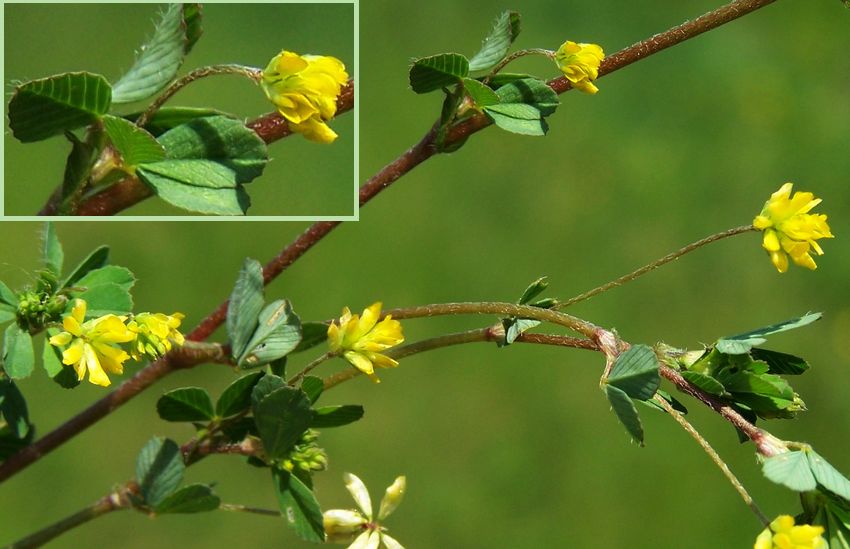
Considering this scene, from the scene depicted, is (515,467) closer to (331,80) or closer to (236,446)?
(236,446)

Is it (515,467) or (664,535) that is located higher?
(515,467)

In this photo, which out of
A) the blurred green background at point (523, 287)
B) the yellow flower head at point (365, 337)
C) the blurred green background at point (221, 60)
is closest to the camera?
the yellow flower head at point (365, 337)

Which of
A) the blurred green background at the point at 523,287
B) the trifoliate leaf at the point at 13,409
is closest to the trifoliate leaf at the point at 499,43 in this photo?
the trifoliate leaf at the point at 13,409

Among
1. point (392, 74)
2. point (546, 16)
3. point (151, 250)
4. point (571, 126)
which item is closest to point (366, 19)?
point (392, 74)

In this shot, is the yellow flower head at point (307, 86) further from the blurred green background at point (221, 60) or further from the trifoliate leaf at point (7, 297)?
the blurred green background at point (221, 60)

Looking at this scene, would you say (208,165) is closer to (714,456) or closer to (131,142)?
(131,142)
